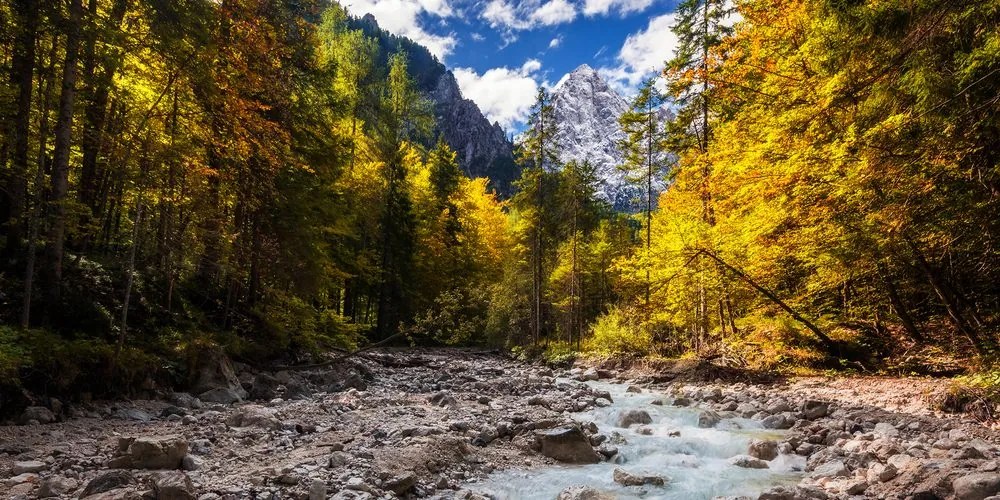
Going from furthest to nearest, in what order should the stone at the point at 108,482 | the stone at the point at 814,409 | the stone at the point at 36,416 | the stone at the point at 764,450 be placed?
the stone at the point at 814,409 < the stone at the point at 764,450 < the stone at the point at 36,416 < the stone at the point at 108,482

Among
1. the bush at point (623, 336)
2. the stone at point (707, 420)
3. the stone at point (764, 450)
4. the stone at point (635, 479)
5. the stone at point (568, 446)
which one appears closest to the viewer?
the stone at point (635, 479)

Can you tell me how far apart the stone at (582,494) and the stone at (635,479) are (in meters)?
0.53

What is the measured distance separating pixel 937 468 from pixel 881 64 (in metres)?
5.70

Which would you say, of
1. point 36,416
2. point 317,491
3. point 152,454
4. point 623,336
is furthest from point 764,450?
point 623,336

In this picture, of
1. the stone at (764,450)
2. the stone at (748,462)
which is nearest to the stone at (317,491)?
the stone at (748,462)

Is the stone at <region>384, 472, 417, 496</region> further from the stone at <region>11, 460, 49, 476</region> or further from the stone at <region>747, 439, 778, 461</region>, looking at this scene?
the stone at <region>747, 439, 778, 461</region>

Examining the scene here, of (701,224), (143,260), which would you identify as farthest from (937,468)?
(143,260)

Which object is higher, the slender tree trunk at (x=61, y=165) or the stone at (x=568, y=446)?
the slender tree trunk at (x=61, y=165)

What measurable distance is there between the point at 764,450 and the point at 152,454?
7917 millimetres

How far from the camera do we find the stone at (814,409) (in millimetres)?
Result: 9211

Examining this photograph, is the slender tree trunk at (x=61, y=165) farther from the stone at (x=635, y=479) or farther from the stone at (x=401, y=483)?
the stone at (x=635, y=479)

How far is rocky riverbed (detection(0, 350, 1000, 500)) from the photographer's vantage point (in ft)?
16.6

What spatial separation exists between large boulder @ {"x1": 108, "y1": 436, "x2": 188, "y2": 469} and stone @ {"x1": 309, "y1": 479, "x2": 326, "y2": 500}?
172 centimetres

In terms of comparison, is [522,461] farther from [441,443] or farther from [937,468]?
[937,468]
